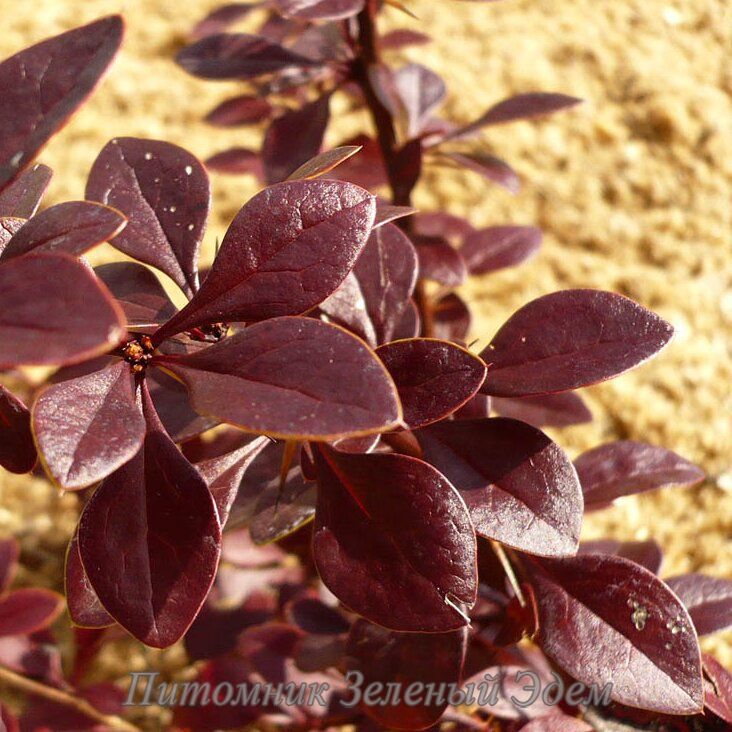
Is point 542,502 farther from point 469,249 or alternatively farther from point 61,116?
point 469,249

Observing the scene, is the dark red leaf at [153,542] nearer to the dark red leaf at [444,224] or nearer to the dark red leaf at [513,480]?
the dark red leaf at [513,480]

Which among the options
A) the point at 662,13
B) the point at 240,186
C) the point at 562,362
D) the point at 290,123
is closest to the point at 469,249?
the point at 290,123

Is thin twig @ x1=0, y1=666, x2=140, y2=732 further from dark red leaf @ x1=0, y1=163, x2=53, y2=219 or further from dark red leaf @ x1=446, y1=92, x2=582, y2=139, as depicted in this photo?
dark red leaf @ x1=446, y1=92, x2=582, y2=139

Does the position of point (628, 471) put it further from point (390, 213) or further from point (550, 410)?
point (390, 213)

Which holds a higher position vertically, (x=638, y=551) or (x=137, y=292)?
(x=137, y=292)

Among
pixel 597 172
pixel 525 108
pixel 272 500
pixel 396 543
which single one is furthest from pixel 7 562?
pixel 597 172

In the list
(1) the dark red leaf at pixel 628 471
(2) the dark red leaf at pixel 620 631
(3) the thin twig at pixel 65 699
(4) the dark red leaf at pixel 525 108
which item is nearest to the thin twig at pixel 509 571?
(2) the dark red leaf at pixel 620 631
